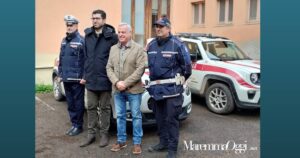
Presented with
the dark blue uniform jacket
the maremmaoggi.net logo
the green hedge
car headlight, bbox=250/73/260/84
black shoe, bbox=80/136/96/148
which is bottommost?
the maremmaoggi.net logo

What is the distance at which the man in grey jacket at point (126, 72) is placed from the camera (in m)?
4.55

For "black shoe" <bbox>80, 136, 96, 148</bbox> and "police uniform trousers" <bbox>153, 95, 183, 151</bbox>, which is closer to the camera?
"police uniform trousers" <bbox>153, 95, 183, 151</bbox>

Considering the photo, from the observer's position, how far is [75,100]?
5.46m

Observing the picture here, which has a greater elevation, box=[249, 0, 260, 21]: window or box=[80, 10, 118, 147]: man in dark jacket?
box=[249, 0, 260, 21]: window

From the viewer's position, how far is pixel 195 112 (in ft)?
23.4

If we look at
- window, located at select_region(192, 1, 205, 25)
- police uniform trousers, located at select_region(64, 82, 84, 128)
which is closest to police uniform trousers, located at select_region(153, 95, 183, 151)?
police uniform trousers, located at select_region(64, 82, 84, 128)

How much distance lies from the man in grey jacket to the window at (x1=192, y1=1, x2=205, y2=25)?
27.3ft

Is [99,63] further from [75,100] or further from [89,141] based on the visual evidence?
[89,141]

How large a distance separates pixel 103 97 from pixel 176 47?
1.35 metres

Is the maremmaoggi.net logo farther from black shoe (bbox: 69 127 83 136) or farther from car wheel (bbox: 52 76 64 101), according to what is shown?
car wheel (bbox: 52 76 64 101)

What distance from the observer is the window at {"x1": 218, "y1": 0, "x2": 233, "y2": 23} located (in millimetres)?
11742

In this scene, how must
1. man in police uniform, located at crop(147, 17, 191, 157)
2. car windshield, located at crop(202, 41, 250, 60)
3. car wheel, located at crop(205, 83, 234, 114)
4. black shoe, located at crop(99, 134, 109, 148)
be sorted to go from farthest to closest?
car windshield, located at crop(202, 41, 250, 60)
car wheel, located at crop(205, 83, 234, 114)
black shoe, located at crop(99, 134, 109, 148)
man in police uniform, located at crop(147, 17, 191, 157)

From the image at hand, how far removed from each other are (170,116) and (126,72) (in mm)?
856

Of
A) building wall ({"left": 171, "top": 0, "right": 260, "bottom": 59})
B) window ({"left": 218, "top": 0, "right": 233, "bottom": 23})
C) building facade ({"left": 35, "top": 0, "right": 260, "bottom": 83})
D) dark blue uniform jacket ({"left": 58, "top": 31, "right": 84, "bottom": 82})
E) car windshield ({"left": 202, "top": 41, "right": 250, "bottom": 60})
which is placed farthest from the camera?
window ({"left": 218, "top": 0, "right": 233, "bottom": 23})
